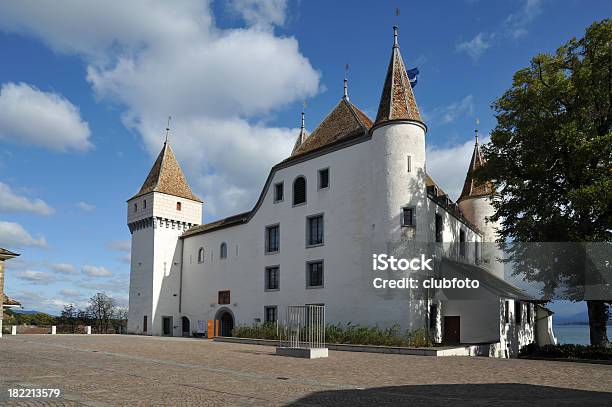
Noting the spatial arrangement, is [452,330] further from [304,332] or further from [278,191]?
[278,191]

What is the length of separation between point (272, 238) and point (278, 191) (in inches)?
126

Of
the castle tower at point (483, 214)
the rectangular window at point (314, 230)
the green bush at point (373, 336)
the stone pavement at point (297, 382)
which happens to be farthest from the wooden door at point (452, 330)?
the castle tower at point (483, 214)

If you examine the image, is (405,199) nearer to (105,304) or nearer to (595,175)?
(595,175)

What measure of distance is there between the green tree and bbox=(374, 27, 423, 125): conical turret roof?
537 cm

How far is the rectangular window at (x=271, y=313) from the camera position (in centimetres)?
3387

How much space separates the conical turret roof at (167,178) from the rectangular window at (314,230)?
17140mm

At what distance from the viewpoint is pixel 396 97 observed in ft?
96.5

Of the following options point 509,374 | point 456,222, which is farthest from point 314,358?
point 456,222

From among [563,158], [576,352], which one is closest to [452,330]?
[576,352]

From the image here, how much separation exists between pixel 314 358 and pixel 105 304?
46.3 meters

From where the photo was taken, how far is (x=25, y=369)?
547 inches

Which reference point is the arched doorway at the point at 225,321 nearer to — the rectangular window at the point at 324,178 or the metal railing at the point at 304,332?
the rectangular window at the point at 324,178

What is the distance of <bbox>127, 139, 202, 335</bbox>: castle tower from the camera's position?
4284cm

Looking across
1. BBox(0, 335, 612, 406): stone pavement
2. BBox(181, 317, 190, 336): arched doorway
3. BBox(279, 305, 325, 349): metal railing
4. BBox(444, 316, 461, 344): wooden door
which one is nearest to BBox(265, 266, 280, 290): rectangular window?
BBox(279, 305, 325, 349): metal railing
